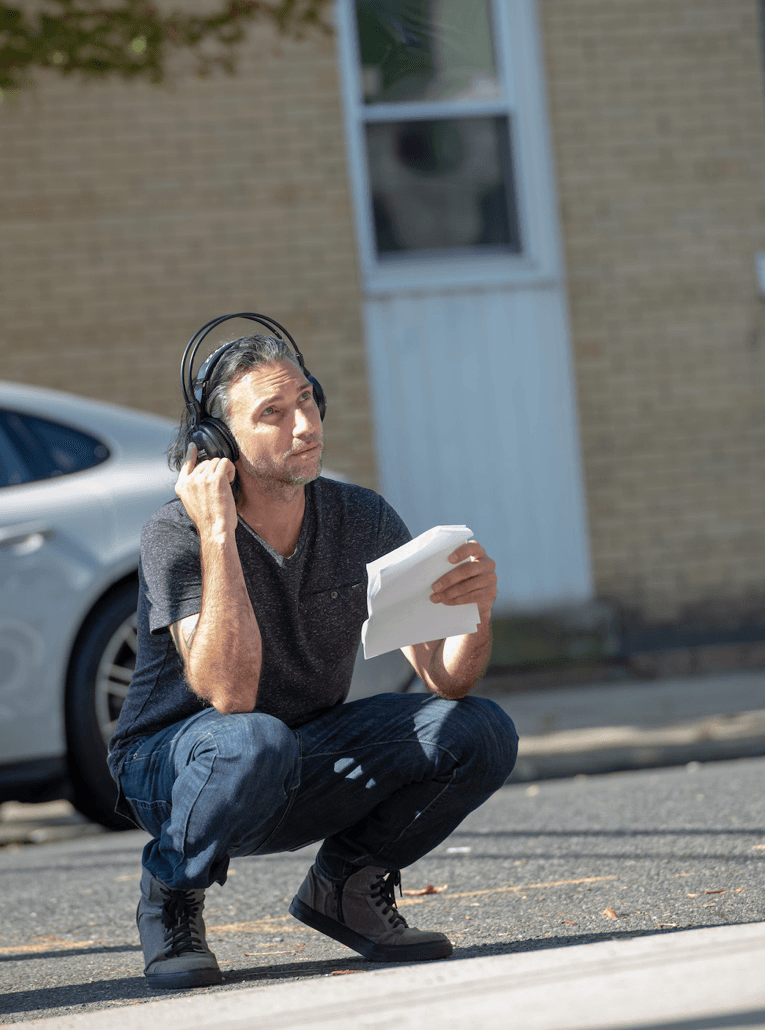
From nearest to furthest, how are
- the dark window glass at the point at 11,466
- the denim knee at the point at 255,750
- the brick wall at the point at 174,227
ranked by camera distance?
the denim knee at the point at 255,750
the dark window glass at the point at 11,466
the brick wall at the point at 174,227

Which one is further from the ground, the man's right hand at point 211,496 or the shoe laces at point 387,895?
the man's right hand at point 211,496

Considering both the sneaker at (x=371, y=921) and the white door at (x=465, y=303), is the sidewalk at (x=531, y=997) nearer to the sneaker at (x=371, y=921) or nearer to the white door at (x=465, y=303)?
the sneaker at (x=371, y=921)

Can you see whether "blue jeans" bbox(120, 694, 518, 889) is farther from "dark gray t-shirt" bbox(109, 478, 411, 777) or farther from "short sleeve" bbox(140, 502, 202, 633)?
"short sleeve" bbox(140, 502, 202, 633)

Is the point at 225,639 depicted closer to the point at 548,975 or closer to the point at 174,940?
the point at 174,940

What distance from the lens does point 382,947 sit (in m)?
3.35

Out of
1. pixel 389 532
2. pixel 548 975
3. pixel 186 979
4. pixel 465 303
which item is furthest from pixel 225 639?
A: pixel 465 303

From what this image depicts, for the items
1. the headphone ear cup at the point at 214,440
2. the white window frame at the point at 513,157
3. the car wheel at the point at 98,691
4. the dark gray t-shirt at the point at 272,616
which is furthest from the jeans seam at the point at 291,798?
the white window frame at the point at 513,157

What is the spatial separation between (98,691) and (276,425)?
2.45 metres

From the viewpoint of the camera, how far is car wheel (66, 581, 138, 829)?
549 centimetres

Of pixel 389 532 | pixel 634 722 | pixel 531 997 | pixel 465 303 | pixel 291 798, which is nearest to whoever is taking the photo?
pixel 531 997

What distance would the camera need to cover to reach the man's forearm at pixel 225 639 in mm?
3109

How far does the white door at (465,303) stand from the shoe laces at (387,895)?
5947 mm

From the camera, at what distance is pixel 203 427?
11.0 feet

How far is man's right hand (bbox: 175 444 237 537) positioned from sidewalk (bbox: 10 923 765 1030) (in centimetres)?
92
